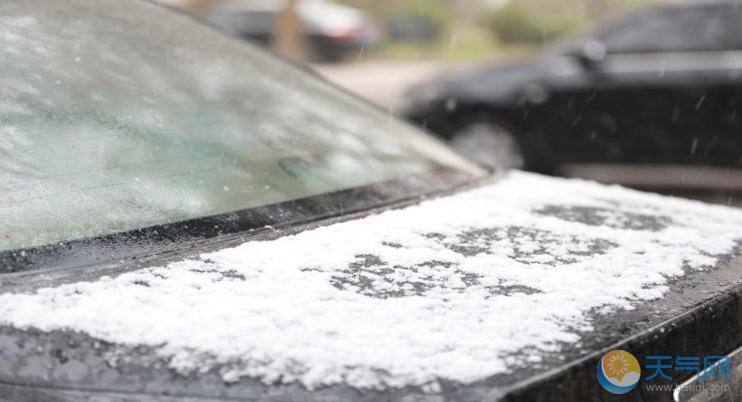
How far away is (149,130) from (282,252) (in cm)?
53

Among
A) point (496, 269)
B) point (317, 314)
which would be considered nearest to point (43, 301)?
point (317, 314)

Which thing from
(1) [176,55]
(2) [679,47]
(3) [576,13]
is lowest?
(3) [576,13]

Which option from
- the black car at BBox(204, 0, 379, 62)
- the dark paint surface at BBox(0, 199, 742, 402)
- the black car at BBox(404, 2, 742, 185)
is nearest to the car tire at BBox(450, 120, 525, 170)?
the black car at BBox(404, 2, 742, 185)

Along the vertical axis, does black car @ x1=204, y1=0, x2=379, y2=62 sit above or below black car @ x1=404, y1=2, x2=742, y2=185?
below

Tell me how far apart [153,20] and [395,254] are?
45.7 inches

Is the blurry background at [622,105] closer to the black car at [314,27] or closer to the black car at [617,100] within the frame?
the black car at [617,100]

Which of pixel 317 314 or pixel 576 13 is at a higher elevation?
pixel 317 314

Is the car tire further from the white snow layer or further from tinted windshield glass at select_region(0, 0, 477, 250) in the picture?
the white snow layer

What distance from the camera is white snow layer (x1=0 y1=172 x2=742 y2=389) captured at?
1249mm

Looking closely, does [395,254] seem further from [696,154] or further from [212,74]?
[696,154]

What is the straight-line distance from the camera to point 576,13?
79.5ft

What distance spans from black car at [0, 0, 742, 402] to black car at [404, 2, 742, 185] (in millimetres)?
4781

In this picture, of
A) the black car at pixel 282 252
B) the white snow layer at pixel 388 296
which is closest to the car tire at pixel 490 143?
the black car at pixel 282 252

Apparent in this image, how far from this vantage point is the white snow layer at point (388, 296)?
1249 millimetres
